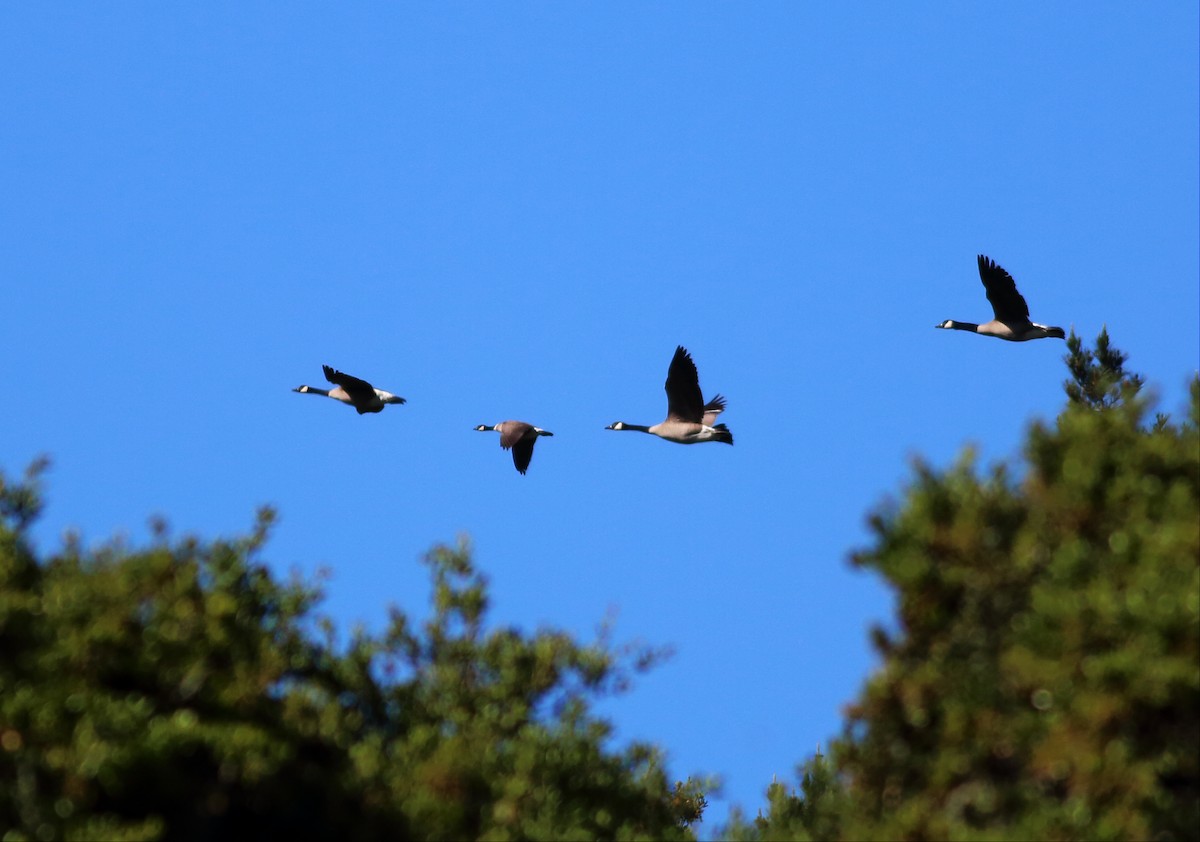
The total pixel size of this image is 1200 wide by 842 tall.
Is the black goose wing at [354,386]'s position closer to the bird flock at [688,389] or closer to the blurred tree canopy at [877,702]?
the bird flock at [688,389]

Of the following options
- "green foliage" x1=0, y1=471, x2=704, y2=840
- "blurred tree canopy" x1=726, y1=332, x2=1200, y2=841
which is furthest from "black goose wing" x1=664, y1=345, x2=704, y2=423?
"blurred tree canopy" x1=726, y1=332, x2=1200, y2=841

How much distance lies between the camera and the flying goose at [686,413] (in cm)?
3297

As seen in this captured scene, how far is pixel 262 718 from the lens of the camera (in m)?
20.3

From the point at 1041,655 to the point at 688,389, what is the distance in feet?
50.9

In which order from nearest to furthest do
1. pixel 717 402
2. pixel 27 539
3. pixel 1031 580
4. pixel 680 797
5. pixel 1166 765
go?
pixel 1166 765, pixel 1031 580, pixel 27 539, pixel 680 797, pixel 717 402

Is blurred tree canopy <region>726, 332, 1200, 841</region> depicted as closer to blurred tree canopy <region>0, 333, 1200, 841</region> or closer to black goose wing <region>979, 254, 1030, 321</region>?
blurred tree canopy <region>0, 333, 1200, 841</region>

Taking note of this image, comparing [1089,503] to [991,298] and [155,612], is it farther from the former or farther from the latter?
[991,298]

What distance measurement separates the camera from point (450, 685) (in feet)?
78.8

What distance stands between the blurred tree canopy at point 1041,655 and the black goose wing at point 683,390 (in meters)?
12.1

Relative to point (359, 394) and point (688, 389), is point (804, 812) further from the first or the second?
point (359, 394)

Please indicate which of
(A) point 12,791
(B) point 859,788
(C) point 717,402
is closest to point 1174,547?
(B) point 859,788

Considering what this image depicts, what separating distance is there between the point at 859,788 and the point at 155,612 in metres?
7.99

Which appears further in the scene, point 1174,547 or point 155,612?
point 155,612

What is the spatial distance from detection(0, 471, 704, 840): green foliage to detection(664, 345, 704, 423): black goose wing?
8409mm
